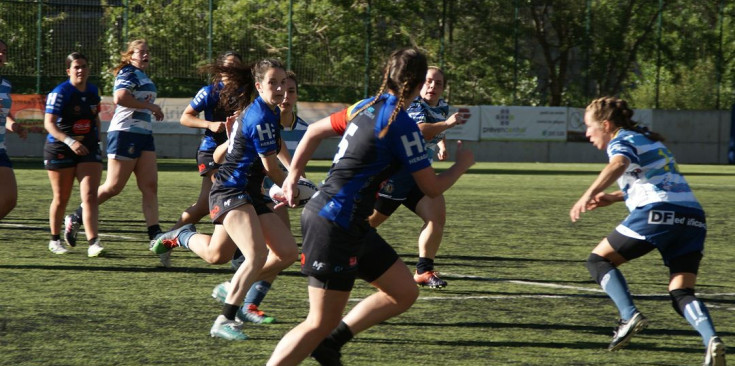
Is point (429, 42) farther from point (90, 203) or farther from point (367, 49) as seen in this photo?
point (90, 203)

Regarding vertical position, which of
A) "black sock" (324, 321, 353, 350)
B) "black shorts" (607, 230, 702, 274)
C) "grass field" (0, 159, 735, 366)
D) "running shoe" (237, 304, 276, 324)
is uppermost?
"black shorts" (607, 230, 702, 274)

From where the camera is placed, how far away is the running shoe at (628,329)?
19.5ft

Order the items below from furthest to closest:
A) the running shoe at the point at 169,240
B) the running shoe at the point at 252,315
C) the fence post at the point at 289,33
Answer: the fence post at the point at 289,33 < the running shoe at the point at 169,240 < the running shoe at the point at 252,315

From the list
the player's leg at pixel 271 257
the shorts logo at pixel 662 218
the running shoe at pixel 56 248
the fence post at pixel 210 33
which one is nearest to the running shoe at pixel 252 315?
the player's leg at pixel 271 257

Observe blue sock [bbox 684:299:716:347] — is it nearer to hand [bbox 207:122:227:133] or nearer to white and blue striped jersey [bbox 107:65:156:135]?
hand [bbox 207:122:227:133]

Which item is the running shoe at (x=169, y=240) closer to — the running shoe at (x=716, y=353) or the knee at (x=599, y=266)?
the knee at (x=599, y=266)

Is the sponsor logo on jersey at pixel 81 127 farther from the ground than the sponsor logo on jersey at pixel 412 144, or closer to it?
closer to it

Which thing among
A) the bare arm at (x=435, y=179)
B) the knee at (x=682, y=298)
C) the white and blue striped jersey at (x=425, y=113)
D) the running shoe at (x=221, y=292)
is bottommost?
the running shoe at (x=221, y=292)

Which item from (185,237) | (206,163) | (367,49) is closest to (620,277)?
(185,237)

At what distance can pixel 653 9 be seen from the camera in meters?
37.6

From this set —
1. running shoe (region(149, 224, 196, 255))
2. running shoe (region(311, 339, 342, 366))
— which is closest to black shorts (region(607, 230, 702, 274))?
running shoe (region(311, 339, 342, 366))

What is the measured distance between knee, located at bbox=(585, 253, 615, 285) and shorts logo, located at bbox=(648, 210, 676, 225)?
39 centimetres

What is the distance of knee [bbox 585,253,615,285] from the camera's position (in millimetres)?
6234

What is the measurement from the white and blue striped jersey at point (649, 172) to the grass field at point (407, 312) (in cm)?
89
